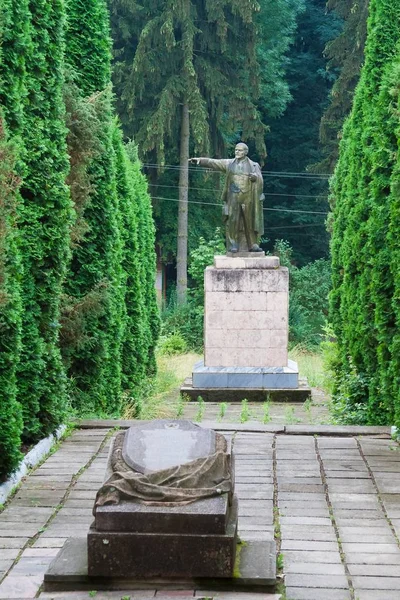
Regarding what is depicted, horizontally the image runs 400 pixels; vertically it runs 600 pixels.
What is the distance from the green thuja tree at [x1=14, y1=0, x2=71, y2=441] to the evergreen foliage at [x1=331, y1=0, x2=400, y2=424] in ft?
9.58

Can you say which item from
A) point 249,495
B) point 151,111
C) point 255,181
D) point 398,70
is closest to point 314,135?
point 151,111

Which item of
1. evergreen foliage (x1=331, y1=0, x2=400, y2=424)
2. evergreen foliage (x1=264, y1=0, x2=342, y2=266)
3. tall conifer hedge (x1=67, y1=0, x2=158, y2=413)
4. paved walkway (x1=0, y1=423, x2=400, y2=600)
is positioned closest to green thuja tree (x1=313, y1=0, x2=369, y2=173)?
evergreen foliage (x1=264, y1=0, x2=342, y2=266)

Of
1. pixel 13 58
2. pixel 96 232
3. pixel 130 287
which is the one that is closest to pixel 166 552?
pixel 13 58

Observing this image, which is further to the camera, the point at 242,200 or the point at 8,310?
the point at 242,200

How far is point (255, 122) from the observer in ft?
91.8

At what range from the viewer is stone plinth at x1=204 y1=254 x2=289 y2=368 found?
15.9 metres

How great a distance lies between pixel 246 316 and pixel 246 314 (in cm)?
3

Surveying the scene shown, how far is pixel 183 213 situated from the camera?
26.6m

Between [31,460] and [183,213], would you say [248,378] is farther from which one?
[183,213]

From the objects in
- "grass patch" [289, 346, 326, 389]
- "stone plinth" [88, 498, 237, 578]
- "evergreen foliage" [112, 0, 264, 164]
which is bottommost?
"grass patch" [289, 346, 326, 389]

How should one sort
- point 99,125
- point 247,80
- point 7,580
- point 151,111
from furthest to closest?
point 247,80 → point 151,111 → point 99,125 → point 7,580

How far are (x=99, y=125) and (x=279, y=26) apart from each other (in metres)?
23.0

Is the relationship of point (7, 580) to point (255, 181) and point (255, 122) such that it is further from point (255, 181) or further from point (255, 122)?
point (255, 122)

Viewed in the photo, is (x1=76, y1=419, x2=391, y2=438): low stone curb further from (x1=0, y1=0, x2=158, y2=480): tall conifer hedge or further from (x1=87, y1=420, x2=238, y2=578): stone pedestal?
(x1=87, y1=420, x2=238, y2=578): stone pedestal
